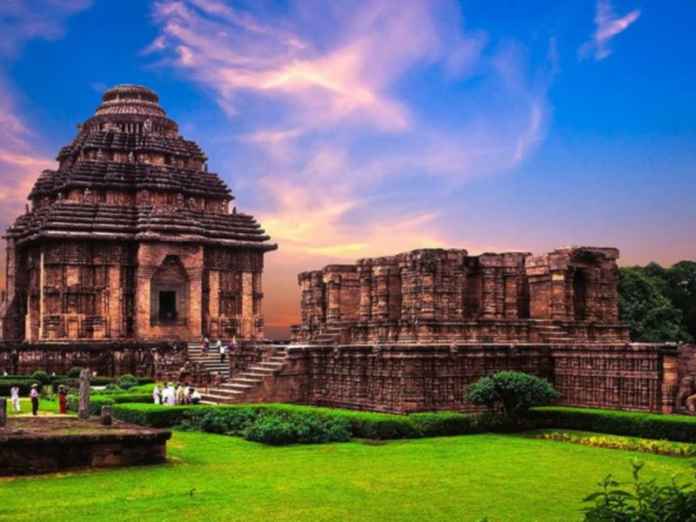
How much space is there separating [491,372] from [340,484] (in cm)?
986

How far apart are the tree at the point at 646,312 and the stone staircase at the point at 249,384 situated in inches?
1012

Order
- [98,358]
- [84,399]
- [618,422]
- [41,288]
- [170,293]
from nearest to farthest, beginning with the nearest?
[618,422] → [84,399] → [98,358] → [41,288] → [170,293]

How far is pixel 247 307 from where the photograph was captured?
49.2 m

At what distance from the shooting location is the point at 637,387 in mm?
20516

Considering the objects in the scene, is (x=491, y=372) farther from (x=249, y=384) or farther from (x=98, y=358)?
(x=98, y=358)

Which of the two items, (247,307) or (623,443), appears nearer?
(623,443)

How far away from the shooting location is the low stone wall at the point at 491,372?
66.3 feet

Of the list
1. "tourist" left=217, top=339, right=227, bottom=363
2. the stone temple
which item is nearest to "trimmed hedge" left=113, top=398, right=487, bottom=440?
the stone temple

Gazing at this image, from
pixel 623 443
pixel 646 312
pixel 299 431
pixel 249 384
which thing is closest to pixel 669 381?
pixel 623 443

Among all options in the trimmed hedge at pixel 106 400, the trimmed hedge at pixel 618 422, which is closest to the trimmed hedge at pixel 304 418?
the trimmed hedge at pixel 106 400

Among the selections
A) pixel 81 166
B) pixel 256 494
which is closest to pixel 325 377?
pixel 256 494

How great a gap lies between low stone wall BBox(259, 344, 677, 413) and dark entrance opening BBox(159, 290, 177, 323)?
23308mm

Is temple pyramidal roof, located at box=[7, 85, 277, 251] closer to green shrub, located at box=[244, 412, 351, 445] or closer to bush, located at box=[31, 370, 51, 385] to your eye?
bush, located at box=[31, 370, 51, 385]

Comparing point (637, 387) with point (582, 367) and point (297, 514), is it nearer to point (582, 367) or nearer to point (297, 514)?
point (582, 367)
